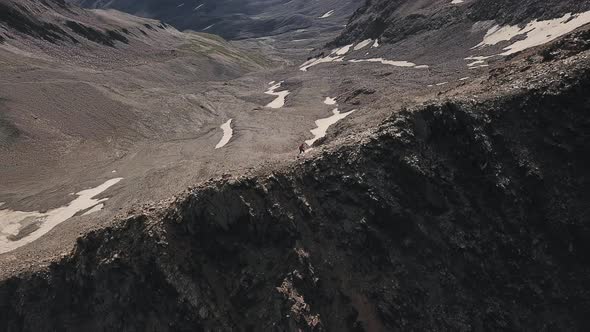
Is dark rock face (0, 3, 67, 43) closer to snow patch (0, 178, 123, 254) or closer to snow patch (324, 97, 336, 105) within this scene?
snow patch (324, 97, 336, 105)

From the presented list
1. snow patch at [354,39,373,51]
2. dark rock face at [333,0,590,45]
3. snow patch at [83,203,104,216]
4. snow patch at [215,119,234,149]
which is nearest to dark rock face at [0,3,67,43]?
snow patch at [215,119,234,149]

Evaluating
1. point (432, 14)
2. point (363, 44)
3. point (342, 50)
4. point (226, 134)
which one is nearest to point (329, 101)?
point (226, 134)

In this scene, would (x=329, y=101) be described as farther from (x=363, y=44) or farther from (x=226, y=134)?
(x=363, y=44)

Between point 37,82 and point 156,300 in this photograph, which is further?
point 37,82

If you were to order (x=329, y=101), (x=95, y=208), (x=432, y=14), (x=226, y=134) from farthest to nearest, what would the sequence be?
(x=432, y=14), (x=329, y=101), (x=226, y=134), (x=95, y=208)

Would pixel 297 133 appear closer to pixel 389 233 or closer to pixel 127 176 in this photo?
pixel 127 176

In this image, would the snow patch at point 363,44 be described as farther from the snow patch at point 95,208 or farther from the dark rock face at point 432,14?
the snow patch at point 95,208

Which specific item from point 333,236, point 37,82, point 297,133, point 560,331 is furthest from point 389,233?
point 37,82
